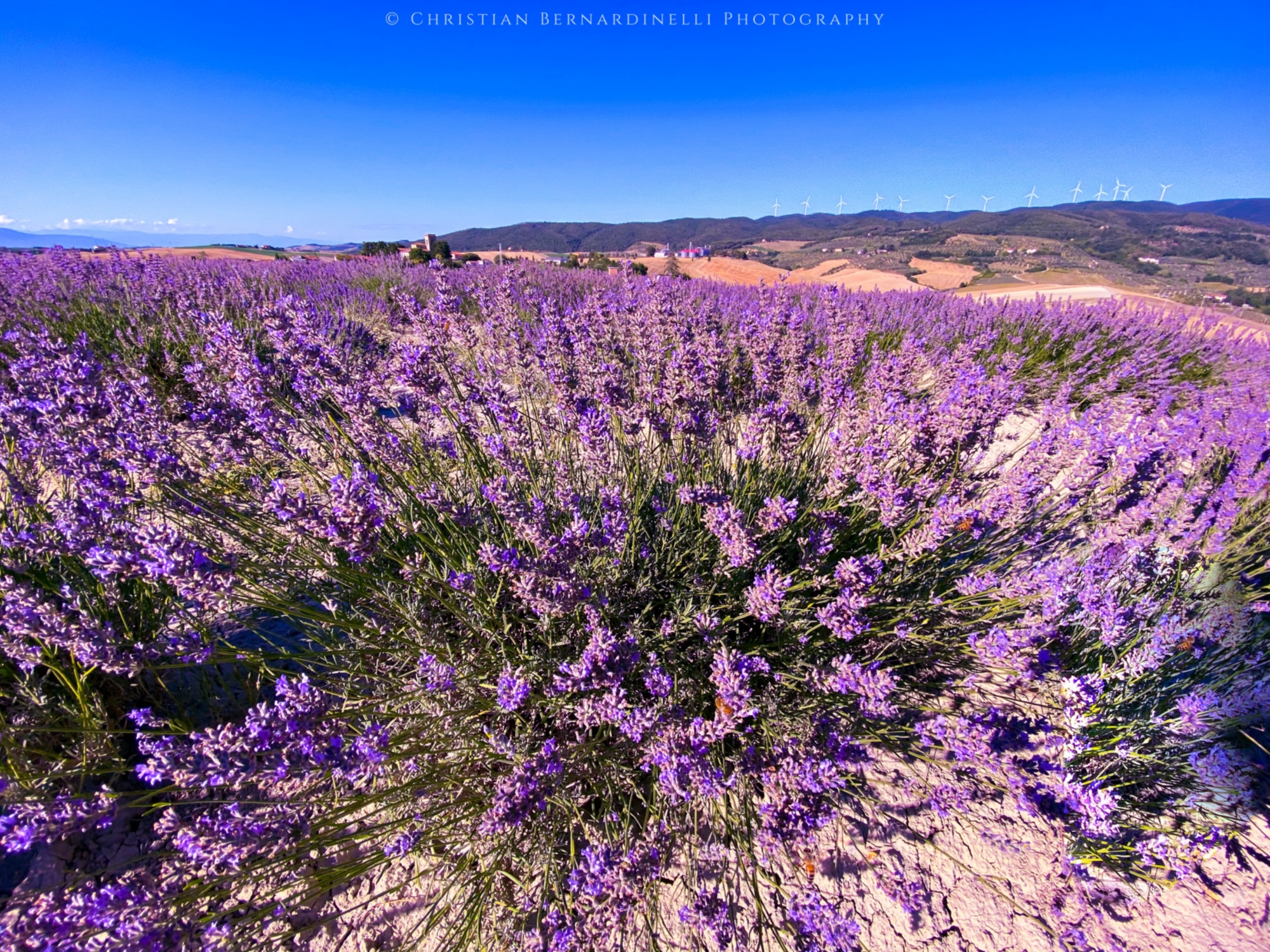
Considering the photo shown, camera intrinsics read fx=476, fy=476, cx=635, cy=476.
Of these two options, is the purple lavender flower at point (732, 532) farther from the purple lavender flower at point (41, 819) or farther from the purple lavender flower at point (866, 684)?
the purple lavender flower at point (41, 819)

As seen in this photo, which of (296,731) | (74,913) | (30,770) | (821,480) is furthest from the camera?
(821,480)

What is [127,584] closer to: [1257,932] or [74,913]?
[74,913]

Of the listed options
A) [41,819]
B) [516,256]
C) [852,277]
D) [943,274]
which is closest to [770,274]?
[852,277]

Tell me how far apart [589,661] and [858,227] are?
3110 inches

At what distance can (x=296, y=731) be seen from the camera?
4.35 feet

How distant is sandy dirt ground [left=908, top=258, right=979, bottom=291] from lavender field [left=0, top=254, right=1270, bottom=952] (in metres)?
21.9

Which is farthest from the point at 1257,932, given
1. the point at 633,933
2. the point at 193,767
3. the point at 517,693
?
the point at 193,767

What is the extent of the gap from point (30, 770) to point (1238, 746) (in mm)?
4834

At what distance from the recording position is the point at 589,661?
1.58m

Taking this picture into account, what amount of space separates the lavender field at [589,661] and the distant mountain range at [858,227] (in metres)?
55.7

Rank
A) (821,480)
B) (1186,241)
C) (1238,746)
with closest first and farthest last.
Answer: (1238,746), (821,480), (1186,241)

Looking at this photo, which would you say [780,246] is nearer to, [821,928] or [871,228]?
[871,228]

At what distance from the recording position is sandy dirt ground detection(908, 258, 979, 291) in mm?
22302

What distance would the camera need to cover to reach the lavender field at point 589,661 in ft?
4.94
